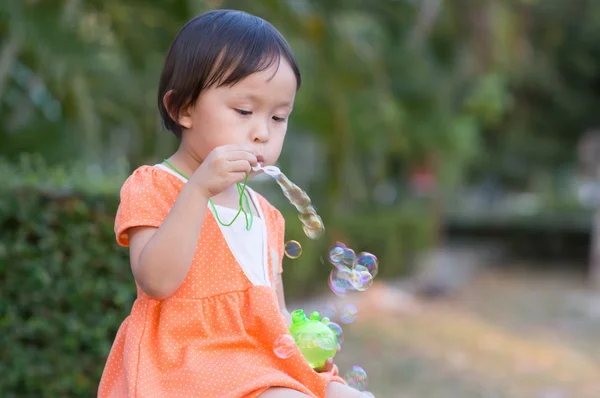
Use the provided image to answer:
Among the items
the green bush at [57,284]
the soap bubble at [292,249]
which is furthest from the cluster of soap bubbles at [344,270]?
the green bush at [57,284]

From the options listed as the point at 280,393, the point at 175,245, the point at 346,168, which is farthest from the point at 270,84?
the point at 346,168

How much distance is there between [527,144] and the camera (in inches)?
793

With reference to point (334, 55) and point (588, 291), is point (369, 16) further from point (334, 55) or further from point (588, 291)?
point (588, 291)

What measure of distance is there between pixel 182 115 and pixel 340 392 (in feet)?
2.48

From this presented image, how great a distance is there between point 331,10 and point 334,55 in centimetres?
113

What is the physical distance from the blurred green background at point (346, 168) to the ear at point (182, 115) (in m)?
1.59

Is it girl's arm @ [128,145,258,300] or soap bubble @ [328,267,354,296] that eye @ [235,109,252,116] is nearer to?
girl's arm @ [128,145,258,300]

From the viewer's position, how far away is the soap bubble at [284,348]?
6.15ft

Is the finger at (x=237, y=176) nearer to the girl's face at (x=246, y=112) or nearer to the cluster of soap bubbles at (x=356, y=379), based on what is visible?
the girl's face at (x=246, y=112)

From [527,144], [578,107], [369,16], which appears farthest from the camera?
[527,144]

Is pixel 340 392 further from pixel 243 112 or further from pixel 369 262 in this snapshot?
pixel 243 112

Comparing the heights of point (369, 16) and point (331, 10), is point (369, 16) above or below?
above

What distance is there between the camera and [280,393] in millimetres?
1772

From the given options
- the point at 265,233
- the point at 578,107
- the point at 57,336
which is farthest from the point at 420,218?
the point at 265,233
